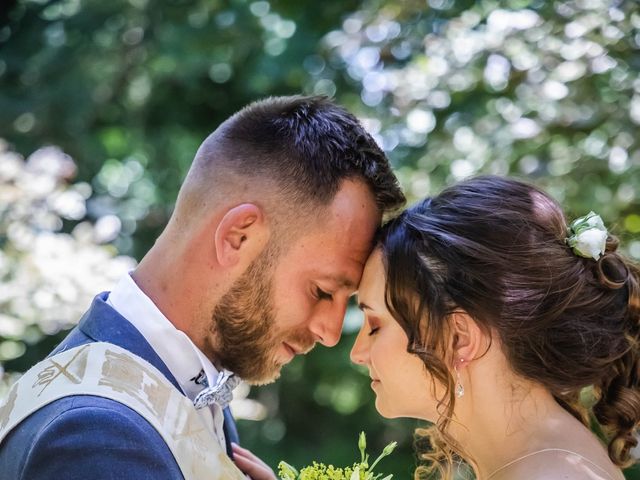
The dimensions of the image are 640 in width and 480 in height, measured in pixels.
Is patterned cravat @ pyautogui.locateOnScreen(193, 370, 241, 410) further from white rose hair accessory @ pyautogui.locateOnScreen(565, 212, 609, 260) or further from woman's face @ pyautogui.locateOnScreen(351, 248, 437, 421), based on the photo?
white rose hair accessory @ pyautogui.locateOnScreen(565, 212, 609, 260)

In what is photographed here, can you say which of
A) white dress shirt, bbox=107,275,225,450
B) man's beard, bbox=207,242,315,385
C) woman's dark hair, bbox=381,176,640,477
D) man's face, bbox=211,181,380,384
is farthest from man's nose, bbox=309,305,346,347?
white dress shirt, bbox=107,275,225,450

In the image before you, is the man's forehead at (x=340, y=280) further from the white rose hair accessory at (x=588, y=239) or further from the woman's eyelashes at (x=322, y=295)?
the white rose hair accessory at (x=588, y=239)

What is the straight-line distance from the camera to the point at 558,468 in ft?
8.92

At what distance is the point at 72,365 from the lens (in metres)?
2.71

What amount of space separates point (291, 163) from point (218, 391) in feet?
2.55

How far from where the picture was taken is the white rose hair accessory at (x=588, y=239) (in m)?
2.97

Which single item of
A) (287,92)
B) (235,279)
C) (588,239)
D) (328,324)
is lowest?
(287,92)

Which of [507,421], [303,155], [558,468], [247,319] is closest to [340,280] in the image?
[247,319]

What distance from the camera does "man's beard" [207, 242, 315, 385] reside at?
3127 millimetres

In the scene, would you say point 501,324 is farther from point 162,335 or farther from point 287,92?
point 287,92

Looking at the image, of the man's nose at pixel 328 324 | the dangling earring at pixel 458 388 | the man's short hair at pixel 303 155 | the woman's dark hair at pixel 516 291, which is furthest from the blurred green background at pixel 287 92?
the man's short hair at pixel 303 155

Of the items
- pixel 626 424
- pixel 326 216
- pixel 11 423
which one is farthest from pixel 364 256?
pixel 11 423

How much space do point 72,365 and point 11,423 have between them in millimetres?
219

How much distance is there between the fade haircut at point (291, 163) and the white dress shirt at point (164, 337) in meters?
0.37
